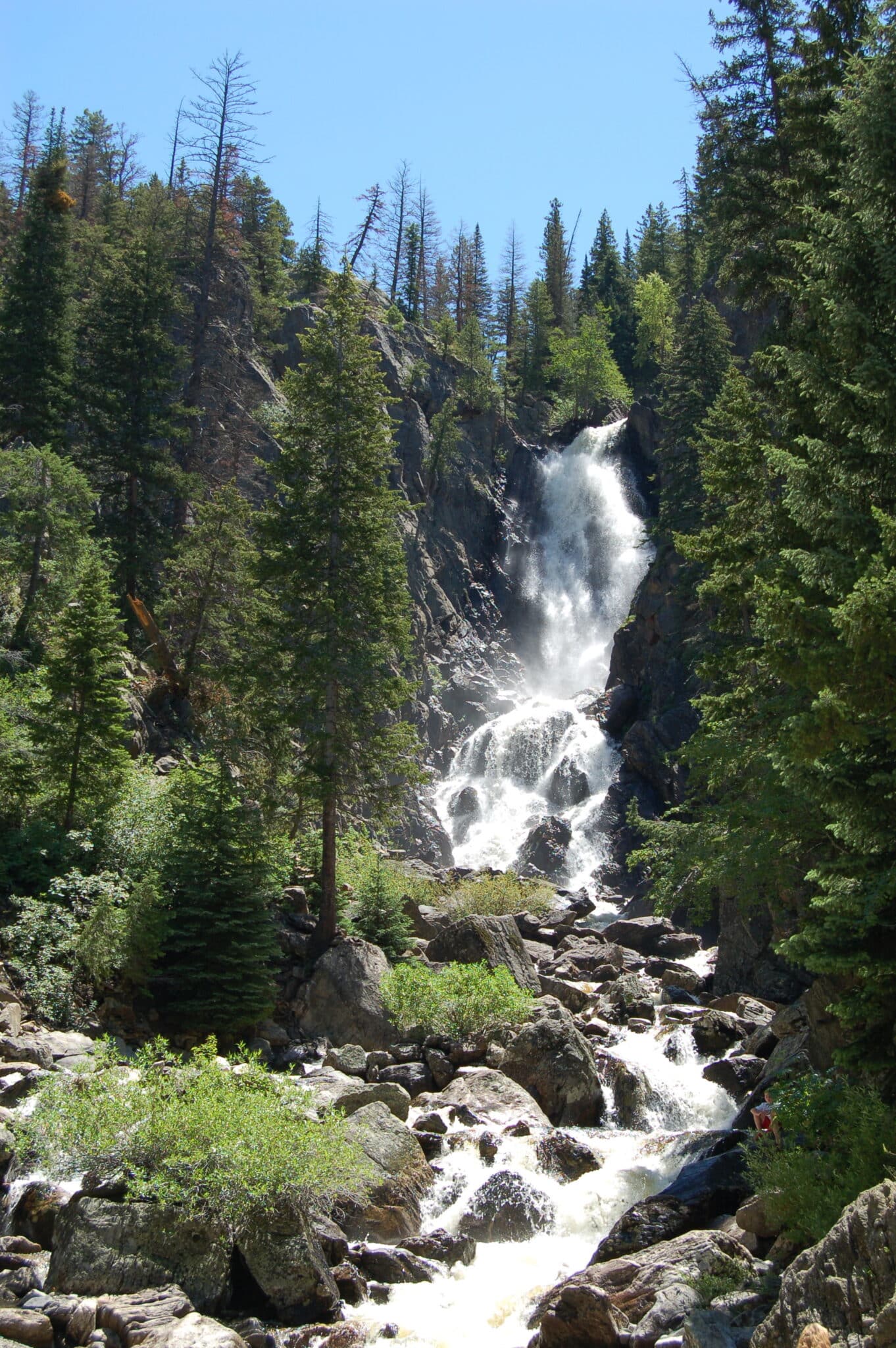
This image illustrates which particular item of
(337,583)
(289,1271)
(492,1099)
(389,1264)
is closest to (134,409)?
(337,583)

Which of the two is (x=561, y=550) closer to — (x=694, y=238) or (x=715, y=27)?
(x=694, y=238)

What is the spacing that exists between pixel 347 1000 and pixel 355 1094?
432cm

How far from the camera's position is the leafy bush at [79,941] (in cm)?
1434

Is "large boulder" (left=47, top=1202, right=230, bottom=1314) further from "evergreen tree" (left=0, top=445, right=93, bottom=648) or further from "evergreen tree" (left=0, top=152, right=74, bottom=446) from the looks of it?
"evergreen tree" (left=0, top=152, right=74, bottom=446)

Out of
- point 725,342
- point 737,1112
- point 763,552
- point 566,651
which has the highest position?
point 725,342

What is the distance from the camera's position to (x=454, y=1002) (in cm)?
1684

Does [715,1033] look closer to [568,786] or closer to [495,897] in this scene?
[495,897]

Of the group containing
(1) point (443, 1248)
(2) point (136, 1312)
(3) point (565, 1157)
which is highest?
(2) point (136, 1312)

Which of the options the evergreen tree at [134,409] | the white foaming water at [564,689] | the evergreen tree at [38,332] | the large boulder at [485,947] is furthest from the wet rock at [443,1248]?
the white foaming water at [564,689]

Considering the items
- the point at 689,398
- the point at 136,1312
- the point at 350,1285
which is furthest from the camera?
the point at 689,398

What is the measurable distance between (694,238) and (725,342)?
1431 inches

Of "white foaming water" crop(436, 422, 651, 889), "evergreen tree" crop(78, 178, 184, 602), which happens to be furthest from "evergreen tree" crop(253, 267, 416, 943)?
"white foaming water" crop(436, 422, 651, 889)

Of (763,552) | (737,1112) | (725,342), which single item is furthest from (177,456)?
(737,1112)

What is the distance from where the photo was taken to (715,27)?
20.2 meters
